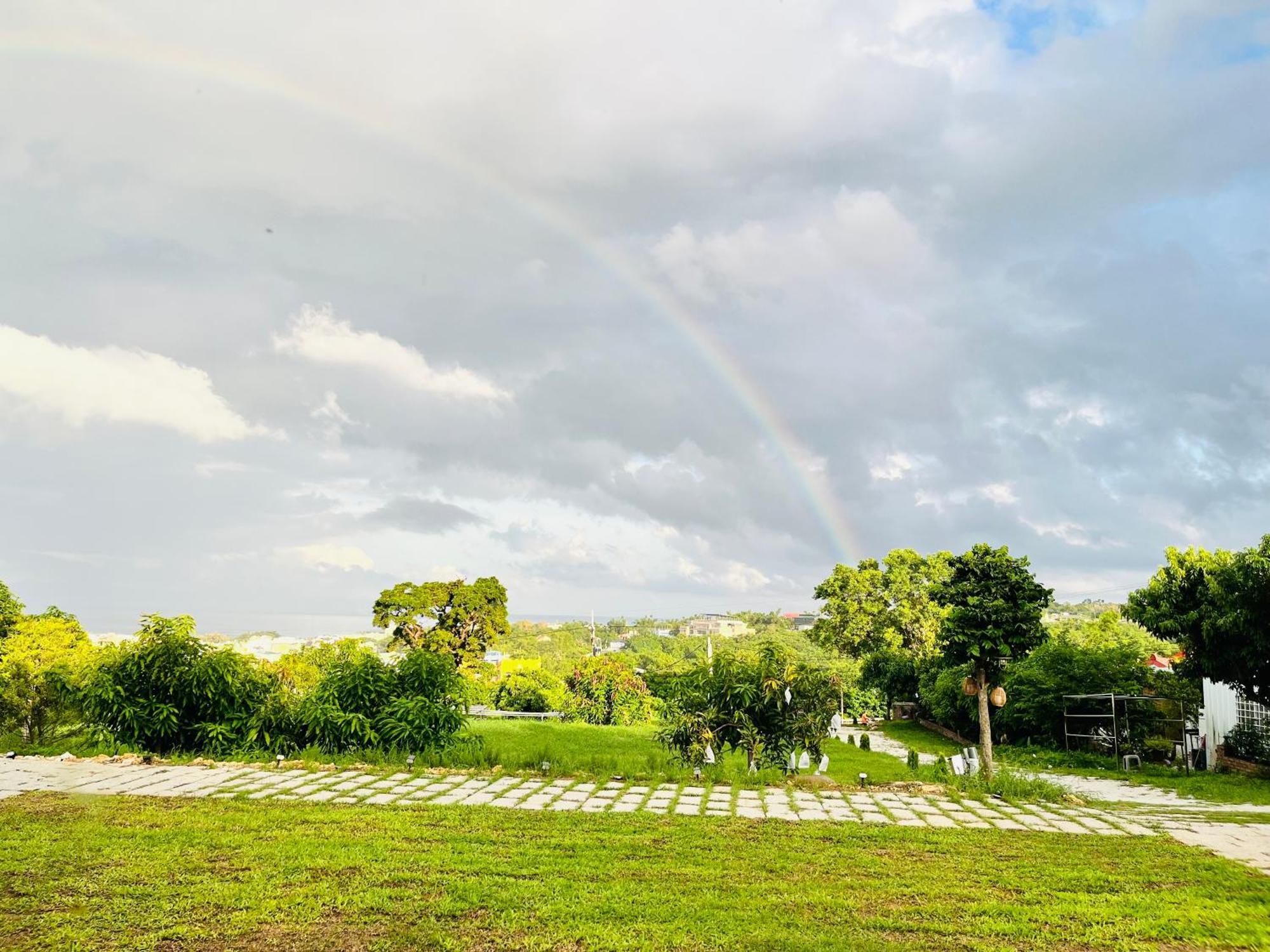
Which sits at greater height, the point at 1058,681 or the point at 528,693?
the point at 1058,681

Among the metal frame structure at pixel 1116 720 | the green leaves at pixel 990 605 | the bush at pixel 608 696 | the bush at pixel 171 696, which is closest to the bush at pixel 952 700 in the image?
the metal frame structure at pixel 1116 720

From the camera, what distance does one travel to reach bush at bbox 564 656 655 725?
2370 cm

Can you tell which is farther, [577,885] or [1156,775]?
[1156,775]

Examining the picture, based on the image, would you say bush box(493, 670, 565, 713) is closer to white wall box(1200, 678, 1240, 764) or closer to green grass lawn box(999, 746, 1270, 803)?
green grass lawn box(999, 746, 1270, 803)

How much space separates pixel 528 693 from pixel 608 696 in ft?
11.5

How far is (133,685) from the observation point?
10.2m

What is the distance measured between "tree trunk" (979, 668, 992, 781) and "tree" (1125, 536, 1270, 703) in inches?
186

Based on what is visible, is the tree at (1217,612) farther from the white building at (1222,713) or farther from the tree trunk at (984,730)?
the tree trunk at (984,730)

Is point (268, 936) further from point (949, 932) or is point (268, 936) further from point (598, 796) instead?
point (598, 796)

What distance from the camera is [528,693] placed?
2612 cm

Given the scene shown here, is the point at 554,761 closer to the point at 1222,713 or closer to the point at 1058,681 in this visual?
the point at 1058,681

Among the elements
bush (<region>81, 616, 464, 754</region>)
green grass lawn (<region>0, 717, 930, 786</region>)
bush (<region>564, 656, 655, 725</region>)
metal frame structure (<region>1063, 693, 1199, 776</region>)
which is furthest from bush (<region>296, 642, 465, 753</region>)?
bush (<region>564, 656, 655, 725</region>)

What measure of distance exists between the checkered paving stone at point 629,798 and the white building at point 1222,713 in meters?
8.04

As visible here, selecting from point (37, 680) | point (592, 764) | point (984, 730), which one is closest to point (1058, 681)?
point (984, 730)
